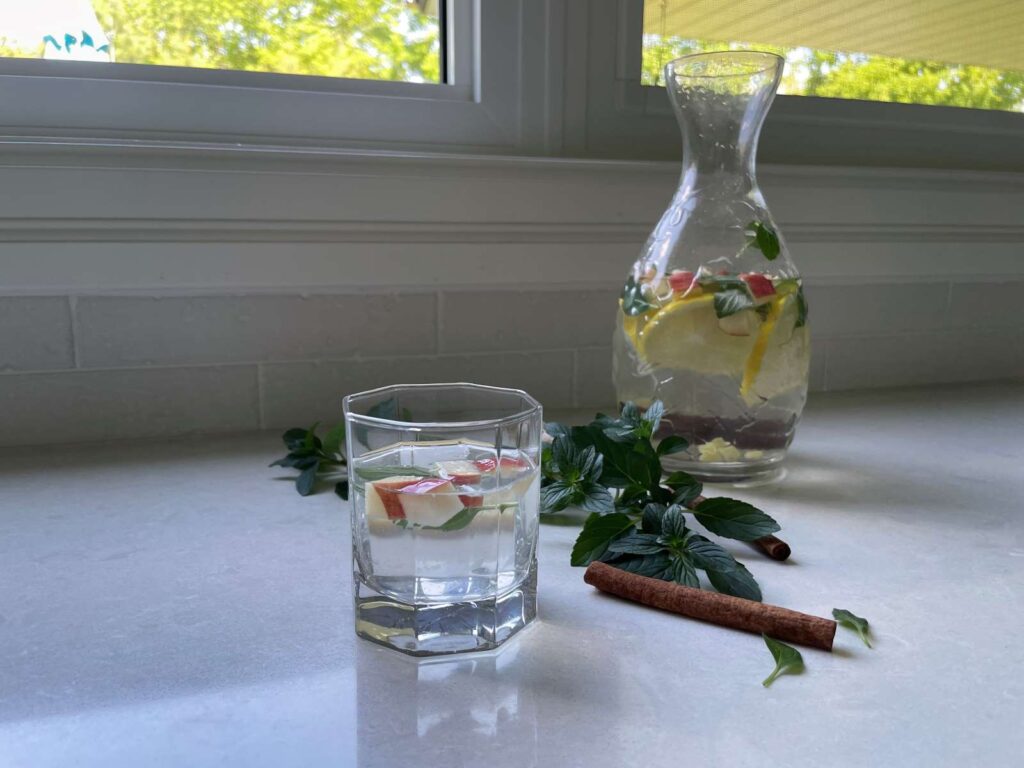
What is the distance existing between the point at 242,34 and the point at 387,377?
381mm

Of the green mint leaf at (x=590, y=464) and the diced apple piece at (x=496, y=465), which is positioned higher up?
the diced apple piece at (x=496, y=465)

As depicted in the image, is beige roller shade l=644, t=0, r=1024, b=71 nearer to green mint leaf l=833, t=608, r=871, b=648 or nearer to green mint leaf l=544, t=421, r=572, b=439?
green mint leaf l=544, t=421, r=572, b=439

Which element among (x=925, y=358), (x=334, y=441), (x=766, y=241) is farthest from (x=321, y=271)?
(x=925, y=358)

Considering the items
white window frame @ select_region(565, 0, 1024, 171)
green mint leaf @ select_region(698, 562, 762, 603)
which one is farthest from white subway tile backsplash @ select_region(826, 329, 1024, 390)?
green mint leaf @ select_region(698, 562, 762, 603)

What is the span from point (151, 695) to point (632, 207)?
29.2 inches

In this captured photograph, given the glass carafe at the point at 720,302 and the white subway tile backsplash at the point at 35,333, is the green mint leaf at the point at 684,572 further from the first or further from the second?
the white subway tile backsplash at the point at 35,333

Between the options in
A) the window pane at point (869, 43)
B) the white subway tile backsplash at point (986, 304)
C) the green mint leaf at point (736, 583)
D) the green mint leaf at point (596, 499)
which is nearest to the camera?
the green mint leaf at point (736, 583)

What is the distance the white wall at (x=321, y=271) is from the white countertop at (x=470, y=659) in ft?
0.67

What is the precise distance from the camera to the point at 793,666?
385 mm

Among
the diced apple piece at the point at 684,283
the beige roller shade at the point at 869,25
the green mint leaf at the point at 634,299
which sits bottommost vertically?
the green mint leaf at the point at 634,299

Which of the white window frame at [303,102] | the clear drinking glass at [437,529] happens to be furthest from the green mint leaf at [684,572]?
the white window frame at [303,102]

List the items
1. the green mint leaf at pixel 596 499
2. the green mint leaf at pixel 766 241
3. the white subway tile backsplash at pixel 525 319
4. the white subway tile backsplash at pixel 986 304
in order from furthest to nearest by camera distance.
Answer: the white subway tile backsplash at pixel 986 304, the white subway tile backsplash at pixel 525 319, the green mint leaf at pixel 766 241, the green mint leaf at pixel 596 499

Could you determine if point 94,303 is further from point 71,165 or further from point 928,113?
Result: point 928,113

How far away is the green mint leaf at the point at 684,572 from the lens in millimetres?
460
